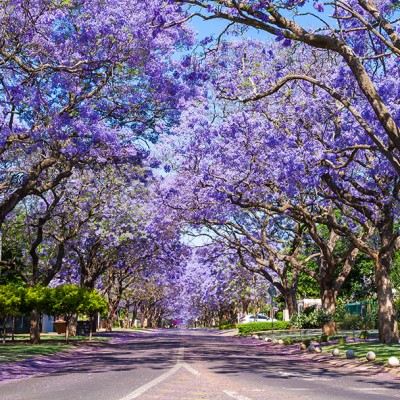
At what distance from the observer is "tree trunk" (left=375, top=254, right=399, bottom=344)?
74.8 feet

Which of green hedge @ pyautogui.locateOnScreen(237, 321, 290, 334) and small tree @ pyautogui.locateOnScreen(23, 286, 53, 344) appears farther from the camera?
green hedge @ pyautogui.locateOnScreen(237, 321, 290, 334)

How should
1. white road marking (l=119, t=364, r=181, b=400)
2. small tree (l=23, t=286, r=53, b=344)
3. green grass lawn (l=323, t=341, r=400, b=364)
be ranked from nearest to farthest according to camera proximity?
white road marking (l=119, t=364, r=181, b=400)
green grass lawn (l=323, t=341, r=400, b=364)
small tree (l=23, t=286, r=53, b=344)

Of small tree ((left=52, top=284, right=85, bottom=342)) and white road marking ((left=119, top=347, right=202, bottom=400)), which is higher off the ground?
small tree ((left=52, top=284, right=85, bottom=342))

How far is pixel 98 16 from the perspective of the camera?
17.3m

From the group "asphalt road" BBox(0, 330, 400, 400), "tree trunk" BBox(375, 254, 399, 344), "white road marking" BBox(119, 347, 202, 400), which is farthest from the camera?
"tree trunk" BBox(375, 254, 399, 344)

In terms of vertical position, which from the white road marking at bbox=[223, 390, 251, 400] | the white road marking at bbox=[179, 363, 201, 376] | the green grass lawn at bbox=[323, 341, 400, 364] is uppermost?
the green grass lawn at bbox=[323, 341, 400, 364]

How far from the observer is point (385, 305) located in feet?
75.0

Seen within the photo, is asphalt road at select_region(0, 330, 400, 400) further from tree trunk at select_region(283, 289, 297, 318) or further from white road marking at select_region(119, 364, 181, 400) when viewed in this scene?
tree trunk at select_region(283, 289, 297, 318)

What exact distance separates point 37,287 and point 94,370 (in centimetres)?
1407

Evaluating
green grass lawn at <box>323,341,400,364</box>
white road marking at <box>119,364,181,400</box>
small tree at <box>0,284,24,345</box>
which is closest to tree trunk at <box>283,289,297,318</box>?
green grass lawn at <box>323,341,400,364</box>

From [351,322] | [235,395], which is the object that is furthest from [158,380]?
[351,322]

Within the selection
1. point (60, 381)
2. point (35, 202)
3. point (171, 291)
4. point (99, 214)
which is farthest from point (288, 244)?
point (171, 291)

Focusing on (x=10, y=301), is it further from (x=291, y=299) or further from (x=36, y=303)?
(x=291, y=299)

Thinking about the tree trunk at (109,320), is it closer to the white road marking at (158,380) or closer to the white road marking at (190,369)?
the white road marking at (190,369)
